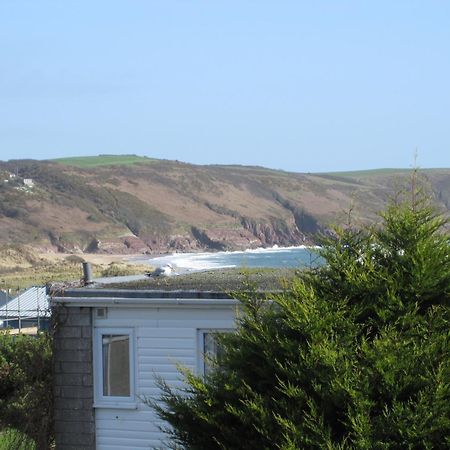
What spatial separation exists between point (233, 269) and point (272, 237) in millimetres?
162805

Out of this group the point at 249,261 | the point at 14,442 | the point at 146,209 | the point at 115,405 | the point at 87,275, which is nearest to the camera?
the point at 14,442

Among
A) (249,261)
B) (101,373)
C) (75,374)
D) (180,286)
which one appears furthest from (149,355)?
(249,261)

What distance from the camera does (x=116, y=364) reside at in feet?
48.7

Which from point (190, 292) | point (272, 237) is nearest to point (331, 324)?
point (190, 292)

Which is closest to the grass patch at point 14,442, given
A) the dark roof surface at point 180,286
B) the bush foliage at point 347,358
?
the dark roof surface at point 180,286

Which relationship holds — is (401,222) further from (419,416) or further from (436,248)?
(419,416)

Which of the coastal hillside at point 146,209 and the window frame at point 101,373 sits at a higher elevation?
the coastal hillside at point 146,209

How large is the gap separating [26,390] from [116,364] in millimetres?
3456

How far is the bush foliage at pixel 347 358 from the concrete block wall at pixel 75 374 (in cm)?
710

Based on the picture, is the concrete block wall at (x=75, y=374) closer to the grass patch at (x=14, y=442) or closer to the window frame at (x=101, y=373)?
the window frame at (x=101, y=373)

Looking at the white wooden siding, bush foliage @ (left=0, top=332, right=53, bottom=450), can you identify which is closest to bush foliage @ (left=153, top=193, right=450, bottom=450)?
bush foliage @ (left=0, top=332, right=53, bottom=450)

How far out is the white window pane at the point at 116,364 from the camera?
48.5ft

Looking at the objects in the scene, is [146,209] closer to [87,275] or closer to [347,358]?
[87,275]

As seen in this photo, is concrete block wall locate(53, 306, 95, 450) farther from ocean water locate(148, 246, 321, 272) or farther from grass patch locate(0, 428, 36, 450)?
ocean water locate(148, 246, 321, 272)
